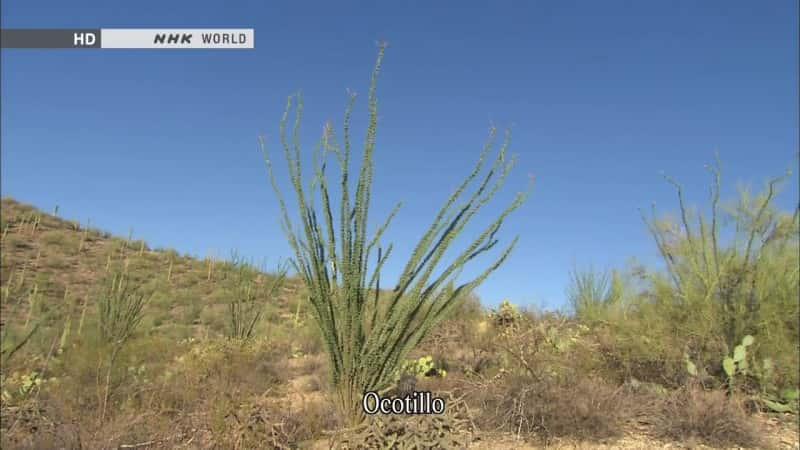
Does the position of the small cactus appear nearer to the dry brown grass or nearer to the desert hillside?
the desert hillside

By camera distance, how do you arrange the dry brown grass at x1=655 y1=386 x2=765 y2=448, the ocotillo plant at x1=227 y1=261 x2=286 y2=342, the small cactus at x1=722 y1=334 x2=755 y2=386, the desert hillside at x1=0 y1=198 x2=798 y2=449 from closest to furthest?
the desert hillside at x1=0 y1=198 x2=798 y2=449 → the dry brown grass at x1=655 y1=386 x2=765 y2=448 → the small cactus at x1=722 y1=334 x2=755 y2=386 → the ocotillo plant at x1=227 y1=261 x2=286 y2=342

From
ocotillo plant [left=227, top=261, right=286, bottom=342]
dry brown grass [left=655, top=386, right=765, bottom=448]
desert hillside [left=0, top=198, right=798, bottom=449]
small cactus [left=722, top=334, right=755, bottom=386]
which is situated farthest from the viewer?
ocotillo plant [left=227, top=261, right=286, bottom=342]

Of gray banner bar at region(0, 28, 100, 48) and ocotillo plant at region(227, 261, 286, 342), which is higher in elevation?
gray banner bar at region(0, 28, 100, 48)

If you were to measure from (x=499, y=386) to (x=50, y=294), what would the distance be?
1440 cm

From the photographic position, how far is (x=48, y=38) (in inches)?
243

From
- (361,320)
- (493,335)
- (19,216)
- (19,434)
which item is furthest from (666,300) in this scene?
(19,216)

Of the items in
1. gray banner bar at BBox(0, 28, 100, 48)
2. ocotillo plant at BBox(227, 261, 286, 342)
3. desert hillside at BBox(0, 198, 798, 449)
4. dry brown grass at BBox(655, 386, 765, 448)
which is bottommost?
dry brown grass at BBox(655, 386, 765, 448)

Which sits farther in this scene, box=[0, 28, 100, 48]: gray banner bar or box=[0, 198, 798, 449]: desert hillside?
box=[0, 28, 100, 48]: gray banner bar

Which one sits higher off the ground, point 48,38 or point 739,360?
point 48,38

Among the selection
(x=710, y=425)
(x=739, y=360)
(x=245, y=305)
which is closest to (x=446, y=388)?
(x=710, y=425)

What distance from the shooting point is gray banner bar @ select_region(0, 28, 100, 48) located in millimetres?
5922

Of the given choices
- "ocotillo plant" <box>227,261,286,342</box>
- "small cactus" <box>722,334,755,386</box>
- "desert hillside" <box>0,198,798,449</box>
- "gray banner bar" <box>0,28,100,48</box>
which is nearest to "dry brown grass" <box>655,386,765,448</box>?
"desert hillside" <box>0,198,798,449</box>

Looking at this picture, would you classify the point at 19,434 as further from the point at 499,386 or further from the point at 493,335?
the point at 493,335

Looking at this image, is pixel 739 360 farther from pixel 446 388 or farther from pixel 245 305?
pixel 245 305
